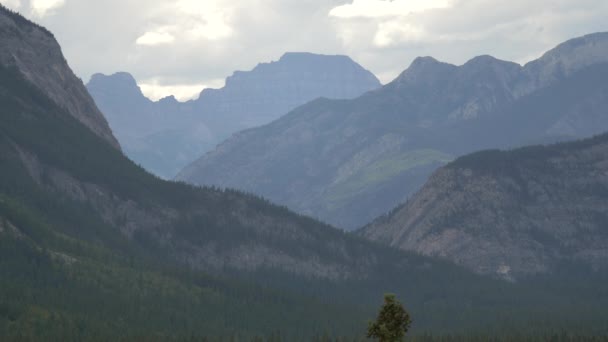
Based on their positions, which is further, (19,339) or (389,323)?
(19,339)

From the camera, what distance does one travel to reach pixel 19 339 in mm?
199375

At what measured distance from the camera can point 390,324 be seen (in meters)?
114

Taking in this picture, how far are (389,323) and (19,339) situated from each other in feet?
332

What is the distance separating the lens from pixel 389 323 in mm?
114375

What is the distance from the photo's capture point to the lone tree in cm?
11350

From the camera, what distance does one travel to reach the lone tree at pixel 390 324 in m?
114
